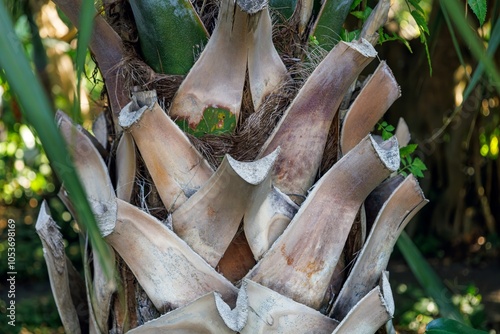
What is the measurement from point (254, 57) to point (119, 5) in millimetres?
280

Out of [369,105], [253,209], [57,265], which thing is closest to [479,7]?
[369,105]

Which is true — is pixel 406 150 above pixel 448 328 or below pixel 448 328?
above

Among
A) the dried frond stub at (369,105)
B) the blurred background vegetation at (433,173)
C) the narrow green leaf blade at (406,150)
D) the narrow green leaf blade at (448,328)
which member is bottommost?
the blurred background vegetation at (433,173)

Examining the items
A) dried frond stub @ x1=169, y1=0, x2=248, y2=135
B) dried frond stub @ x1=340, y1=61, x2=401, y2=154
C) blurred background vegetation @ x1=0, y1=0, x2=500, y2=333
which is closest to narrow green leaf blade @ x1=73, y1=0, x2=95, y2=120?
dried frond stub @ x1=169, y1=0, x2=248, y2=135

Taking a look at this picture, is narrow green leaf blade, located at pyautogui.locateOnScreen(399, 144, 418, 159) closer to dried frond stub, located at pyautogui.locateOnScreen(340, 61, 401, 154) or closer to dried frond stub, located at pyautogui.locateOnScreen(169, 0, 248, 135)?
dried frond stub, located at pyautogui.locateOnScreen(340, 61, 401, 154)

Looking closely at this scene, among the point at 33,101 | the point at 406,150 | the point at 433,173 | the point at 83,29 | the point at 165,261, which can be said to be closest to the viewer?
the point at 33,101

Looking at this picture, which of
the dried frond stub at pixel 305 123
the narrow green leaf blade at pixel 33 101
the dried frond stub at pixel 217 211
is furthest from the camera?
the dried frond stub at pixel 305 123

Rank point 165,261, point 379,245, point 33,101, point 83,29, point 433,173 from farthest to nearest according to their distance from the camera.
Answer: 1. point 433,173
2. point 379,245
3. point 165,261
4. point 83,29
5. point 33,101

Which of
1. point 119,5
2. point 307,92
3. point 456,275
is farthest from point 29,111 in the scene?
point 456,275

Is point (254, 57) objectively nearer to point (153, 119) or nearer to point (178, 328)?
point (153, 119)

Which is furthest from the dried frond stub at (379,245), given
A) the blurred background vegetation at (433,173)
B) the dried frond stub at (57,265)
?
the blurred background vegetation at (433,173)

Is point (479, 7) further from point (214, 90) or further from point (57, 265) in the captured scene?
point (57, 265)

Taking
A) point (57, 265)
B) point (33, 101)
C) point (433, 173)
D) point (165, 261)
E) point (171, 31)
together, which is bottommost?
point (433, 173)

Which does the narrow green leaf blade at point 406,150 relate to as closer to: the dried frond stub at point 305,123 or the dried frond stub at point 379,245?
the dried frond stub at point 379,245
